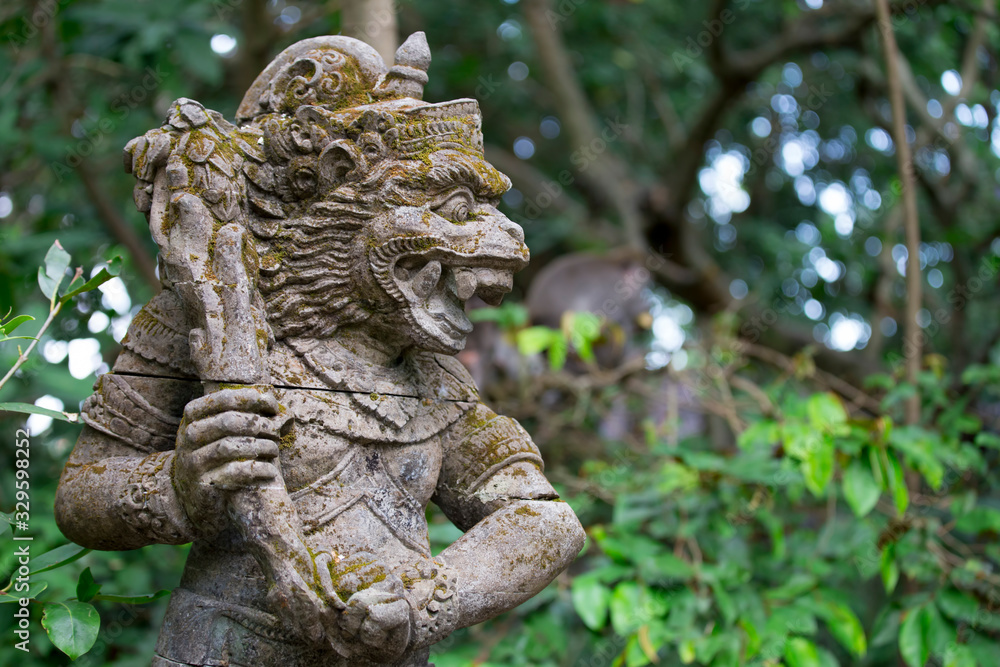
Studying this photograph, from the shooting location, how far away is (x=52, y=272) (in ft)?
6.53

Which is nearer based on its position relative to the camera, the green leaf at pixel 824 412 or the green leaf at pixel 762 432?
the green leaf at pixel 824 412

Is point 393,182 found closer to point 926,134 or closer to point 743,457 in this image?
point 743,457

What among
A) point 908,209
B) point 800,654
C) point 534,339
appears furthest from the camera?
point 908,209

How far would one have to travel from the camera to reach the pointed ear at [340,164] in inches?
73.0

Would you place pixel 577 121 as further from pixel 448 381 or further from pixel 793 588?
pixel 448 381

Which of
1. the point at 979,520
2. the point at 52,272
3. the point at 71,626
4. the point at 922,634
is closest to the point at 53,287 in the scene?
the point at 52,272

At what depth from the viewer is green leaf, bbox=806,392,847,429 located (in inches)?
123

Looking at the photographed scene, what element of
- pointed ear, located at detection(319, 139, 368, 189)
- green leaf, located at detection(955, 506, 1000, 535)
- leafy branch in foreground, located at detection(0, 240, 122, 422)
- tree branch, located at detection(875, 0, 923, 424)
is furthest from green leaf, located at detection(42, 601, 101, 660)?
tree branch, located at detection(875, 0, 923, 424)

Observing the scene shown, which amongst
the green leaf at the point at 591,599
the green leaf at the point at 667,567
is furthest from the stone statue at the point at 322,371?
the green leaf at the point at 667,567

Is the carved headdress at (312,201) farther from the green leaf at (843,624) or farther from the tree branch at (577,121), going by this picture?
the tree branch at (577,121)

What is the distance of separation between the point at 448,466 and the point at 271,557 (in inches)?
20.2

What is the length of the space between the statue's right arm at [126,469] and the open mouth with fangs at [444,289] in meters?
0.49

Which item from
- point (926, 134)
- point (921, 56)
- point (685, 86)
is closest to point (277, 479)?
point (926, 134)

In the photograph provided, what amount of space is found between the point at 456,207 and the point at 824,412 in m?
1.82
